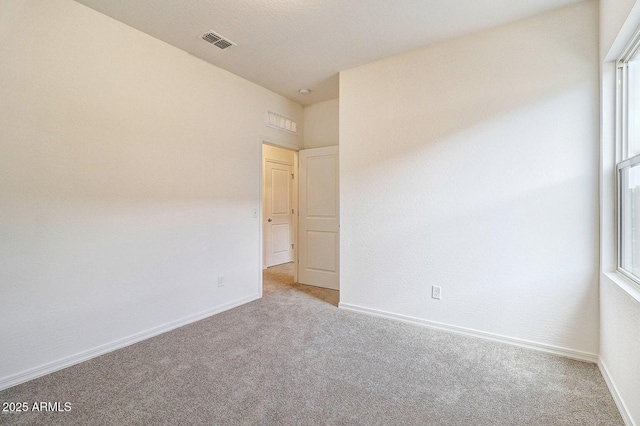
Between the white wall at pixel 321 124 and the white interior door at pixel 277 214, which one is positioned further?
the white interior door at pixel 277 214

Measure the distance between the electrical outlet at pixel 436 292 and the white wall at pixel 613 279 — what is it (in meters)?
1.11

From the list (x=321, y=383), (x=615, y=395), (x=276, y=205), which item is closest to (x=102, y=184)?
(x=321, y=383)

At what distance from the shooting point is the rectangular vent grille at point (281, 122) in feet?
12.7

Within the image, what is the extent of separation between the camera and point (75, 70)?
220 cm

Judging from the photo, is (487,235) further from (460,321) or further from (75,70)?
(75,70)

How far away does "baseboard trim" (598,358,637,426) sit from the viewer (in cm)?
154

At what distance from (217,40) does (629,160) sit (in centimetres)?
323

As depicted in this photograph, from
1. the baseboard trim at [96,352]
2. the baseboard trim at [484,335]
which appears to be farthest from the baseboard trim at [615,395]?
the baseboard trim at [96,352]

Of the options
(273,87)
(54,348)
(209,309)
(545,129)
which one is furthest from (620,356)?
(273,87)

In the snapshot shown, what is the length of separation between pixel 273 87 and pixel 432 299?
123 inches

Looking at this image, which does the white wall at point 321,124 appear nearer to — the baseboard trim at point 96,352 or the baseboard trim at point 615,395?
the baseboard trim at point 96,352

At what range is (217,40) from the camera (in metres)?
2.67

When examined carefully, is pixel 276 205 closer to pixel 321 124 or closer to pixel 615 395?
pixel 321 124

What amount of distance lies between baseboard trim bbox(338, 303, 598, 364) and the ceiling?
264 cm
